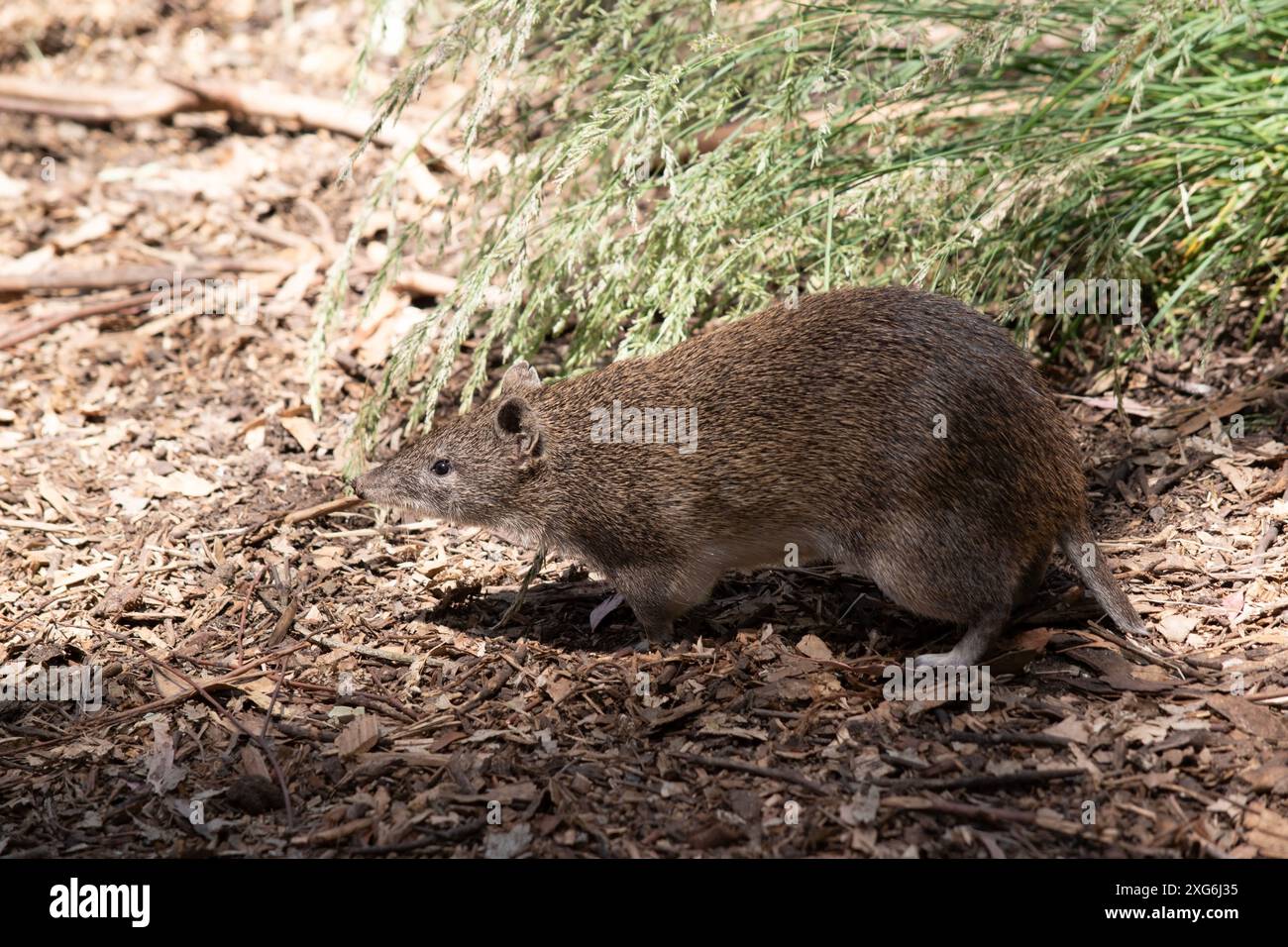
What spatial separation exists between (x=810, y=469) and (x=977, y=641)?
2.90ft

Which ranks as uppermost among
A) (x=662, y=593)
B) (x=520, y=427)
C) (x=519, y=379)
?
(x=519, y=379)

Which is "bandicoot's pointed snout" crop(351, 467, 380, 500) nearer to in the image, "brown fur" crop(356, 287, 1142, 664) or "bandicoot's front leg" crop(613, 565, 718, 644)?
"brown fur" crop(356, 287, 1142, 664)

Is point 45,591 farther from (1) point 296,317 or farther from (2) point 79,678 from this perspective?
(1) point 296,317

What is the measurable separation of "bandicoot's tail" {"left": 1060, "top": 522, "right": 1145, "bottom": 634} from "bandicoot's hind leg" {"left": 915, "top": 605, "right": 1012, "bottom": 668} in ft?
1.09

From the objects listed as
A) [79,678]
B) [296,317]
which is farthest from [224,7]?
[79,678]

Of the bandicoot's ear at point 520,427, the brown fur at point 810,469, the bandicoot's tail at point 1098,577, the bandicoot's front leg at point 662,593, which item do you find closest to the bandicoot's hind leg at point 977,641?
the brown fur at point 810,469

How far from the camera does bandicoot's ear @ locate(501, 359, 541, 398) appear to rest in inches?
222

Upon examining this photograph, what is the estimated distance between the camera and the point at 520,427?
5355mm

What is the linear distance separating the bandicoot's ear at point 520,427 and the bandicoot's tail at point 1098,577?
217 cm

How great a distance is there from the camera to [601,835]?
389 cm

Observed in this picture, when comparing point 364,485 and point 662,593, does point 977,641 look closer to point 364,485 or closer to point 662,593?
point 662,593

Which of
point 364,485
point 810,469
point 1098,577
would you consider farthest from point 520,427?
point 1098,577

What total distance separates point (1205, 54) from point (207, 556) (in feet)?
17.4

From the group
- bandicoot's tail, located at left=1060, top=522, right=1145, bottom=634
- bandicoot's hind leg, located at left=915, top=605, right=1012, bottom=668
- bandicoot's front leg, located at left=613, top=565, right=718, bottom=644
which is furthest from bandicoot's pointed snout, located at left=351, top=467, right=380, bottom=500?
bandicoot's tail, located at left=1060, top=522, right=1145, bottom=634
